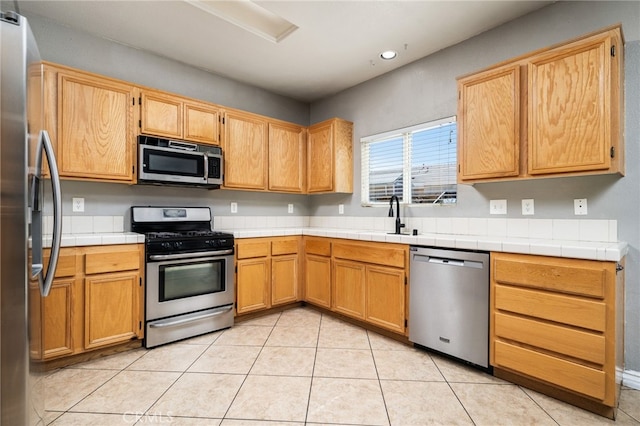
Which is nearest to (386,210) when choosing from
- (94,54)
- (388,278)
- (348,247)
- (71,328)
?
(348,247)

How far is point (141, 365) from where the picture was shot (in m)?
2.34

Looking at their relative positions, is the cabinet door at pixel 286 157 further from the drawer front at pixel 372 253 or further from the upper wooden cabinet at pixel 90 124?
the upper wooden cabinet at pixel 90 124

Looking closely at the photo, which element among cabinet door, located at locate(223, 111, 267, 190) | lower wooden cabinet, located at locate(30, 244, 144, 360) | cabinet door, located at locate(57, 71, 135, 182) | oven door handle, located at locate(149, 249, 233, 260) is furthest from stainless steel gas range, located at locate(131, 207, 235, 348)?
cabinet door, located at locate(223, 111, 267, 190)

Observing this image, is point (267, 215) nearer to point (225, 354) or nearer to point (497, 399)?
point (225, 354)

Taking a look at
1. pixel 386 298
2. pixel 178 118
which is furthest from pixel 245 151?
pixel 386 298

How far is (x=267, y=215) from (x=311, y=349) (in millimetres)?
1976

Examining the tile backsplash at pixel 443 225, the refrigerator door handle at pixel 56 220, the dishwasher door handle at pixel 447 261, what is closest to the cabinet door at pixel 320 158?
the tile backsplash at pixel 443 225

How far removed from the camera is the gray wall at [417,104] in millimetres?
2078

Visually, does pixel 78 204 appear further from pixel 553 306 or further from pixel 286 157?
pixel 553 306

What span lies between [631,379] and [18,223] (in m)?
3.43

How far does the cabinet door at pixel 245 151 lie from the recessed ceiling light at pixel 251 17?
0.93m

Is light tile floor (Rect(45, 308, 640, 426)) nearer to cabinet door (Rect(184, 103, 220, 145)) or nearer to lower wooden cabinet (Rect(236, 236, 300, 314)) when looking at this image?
lower wooden cabinet (Rect(236, 236, 300, 314))

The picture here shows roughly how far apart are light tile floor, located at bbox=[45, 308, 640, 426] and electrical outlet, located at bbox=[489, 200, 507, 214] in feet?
4.18

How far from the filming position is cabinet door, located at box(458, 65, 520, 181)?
230cm
